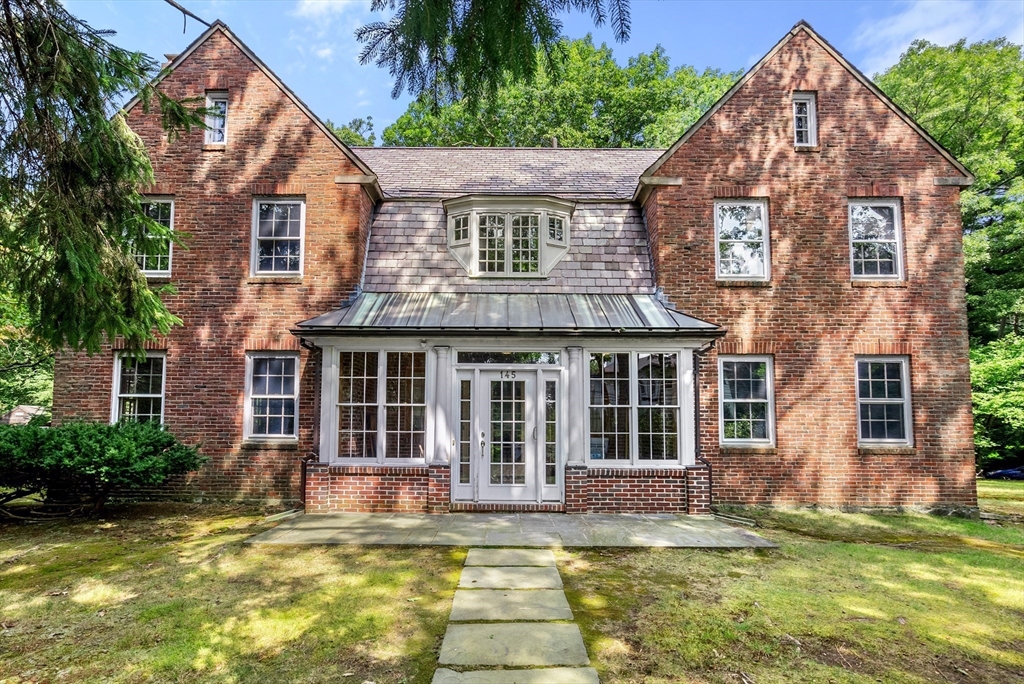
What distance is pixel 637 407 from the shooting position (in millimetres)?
9469

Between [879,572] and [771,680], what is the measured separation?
367cm

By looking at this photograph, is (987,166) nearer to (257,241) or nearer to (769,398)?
(769,398)

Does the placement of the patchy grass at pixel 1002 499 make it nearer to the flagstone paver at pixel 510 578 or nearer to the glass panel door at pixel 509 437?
the glass panel door at pixel 509 437

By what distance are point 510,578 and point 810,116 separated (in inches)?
434

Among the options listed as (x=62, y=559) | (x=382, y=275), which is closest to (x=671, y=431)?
(x=382, y=275)

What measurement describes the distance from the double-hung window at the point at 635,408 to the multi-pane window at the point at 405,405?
309cm

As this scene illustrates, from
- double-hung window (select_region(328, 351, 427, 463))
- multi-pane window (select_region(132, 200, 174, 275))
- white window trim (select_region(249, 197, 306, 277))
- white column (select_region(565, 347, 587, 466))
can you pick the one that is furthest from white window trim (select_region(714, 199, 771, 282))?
multi-pane window (select_region(132, 200, 174, 275))

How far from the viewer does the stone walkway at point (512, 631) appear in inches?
153

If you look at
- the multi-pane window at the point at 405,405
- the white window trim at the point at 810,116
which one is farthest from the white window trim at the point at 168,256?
the white window trim at the point at 810,116

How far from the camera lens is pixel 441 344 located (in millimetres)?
9422

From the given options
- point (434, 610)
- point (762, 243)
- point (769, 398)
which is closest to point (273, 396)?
point (434, 610)

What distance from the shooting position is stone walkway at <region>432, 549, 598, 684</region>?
3.88 metres

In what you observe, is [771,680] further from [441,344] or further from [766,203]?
[766,203]

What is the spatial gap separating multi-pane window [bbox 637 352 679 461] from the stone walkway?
367 centimetres
